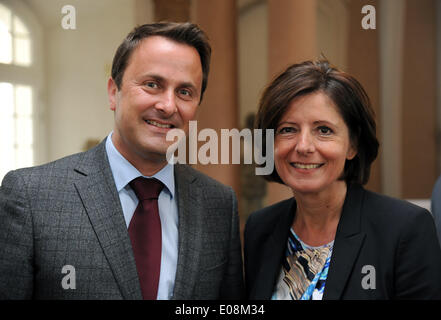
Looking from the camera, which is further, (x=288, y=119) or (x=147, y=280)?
(x=288, y=119)

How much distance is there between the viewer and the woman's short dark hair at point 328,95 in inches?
56.9

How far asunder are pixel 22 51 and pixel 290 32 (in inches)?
59.7

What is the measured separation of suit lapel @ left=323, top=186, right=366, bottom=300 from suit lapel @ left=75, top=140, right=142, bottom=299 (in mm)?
635

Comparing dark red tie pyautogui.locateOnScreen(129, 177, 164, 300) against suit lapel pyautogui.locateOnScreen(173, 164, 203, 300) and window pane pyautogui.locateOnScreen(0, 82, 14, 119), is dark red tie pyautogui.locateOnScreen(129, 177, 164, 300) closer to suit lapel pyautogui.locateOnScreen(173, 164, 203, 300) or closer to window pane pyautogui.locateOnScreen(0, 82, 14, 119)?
suit lapel pyautogui.locateOnScreen(173, 164, 203, 300)

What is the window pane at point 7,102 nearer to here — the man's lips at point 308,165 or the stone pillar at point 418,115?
the man's lips at point 308,165

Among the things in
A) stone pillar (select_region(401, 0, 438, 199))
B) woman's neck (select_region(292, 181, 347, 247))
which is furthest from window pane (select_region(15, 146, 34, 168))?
stone pillar (select_region(401, 0, 438, 199))

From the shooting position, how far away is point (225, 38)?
8.30ft

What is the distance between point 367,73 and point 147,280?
1.88 metres

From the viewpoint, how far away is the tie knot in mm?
1384

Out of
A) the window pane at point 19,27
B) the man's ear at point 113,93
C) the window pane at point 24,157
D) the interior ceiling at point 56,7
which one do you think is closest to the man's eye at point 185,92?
the man's ear at point 113,93

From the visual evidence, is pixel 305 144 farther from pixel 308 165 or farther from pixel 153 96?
pixel 153 96

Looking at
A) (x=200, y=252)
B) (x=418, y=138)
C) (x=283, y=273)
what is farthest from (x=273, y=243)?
(x=418, y=138)

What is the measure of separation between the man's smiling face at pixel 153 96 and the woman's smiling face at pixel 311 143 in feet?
1.21
